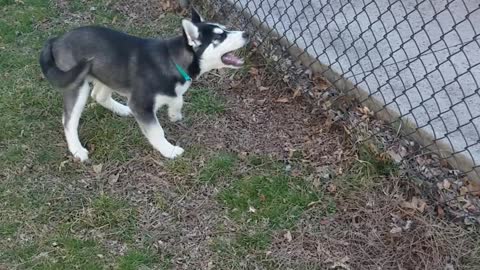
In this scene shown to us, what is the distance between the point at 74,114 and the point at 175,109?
62cm

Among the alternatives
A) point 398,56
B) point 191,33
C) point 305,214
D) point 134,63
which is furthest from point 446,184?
point 134,63

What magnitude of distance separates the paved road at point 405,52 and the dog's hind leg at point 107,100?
1264 mm

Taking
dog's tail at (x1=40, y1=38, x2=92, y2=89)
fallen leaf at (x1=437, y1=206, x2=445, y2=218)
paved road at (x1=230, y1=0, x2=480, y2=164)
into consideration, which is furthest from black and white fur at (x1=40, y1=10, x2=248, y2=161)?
fallen leaf at (x1=437, y1=206, x2=445, y2=218)

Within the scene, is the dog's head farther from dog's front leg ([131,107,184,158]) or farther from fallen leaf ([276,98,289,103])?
fallen leaf ([276,98,289,103])

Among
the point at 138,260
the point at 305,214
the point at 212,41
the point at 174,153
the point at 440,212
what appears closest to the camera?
the point at 138,260

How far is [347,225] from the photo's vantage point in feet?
10.7

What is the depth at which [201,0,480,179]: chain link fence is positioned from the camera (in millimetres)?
3445

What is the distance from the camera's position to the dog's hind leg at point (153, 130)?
11.7 feet

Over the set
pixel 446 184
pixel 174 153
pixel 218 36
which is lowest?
pixel 174 153

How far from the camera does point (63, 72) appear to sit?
3477 mm

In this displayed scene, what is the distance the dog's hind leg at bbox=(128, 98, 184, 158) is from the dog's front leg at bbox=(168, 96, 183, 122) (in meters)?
0.17

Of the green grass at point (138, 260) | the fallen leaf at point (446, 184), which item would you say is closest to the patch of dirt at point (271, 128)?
the fallen leaf at point (446, 184)

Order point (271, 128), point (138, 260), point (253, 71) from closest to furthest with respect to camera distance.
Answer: point (138, 260) < point (271, 128) < point (253, 71)

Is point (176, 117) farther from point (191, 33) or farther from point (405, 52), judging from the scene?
point (405, 52)
